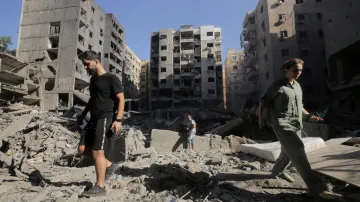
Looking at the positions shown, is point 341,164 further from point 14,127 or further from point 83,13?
point 83,13

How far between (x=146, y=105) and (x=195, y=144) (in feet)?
143

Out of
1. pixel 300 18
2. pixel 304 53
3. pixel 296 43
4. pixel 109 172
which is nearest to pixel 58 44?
pixel 296 43

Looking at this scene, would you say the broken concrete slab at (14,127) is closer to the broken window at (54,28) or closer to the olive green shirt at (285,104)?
the olive green shirt at (285,104)

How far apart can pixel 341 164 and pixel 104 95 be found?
3406 mm

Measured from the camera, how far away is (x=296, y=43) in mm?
32219

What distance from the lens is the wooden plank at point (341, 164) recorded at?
8.34ft

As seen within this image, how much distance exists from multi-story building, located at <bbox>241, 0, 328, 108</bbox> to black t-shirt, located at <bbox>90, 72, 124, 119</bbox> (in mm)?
31715

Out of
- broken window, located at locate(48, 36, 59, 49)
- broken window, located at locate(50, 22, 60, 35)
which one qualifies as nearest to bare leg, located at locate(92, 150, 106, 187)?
broken window, located at locate(48, 36, 59, 49)

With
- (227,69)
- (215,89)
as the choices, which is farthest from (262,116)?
(227,69)

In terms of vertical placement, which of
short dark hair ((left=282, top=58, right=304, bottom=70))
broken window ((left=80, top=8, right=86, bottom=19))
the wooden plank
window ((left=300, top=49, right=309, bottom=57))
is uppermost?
broken window ((left=80, top=8, right=86, bottom=19))

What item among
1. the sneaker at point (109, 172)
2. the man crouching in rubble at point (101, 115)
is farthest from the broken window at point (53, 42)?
the sneaker at point (109, 172)

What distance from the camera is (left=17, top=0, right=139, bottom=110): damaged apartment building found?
32.7m

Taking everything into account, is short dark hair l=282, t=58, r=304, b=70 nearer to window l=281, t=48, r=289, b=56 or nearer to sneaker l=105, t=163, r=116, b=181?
sneaker l=105, t=163, r=116, b=181

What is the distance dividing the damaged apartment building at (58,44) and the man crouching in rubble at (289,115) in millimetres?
33115
